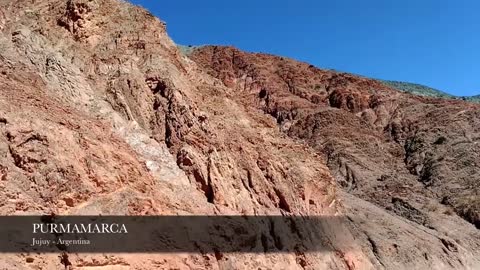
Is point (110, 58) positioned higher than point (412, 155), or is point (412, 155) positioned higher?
point (412, 155)

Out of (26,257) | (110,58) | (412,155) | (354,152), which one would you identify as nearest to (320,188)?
(110,58)

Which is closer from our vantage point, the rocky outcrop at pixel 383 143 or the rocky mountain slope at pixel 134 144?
the rocky mountain slope at pixel 134 144

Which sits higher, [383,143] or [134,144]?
[383,143]

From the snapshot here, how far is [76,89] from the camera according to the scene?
1459cm

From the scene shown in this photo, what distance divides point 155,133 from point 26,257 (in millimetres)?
6289

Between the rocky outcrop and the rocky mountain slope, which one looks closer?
the rocky mountain slope

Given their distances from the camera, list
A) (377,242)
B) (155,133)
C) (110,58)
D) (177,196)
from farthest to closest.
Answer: (377,242)
(110,58)
(155,133)
(177,196)

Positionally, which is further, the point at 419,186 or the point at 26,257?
the point at 419,186

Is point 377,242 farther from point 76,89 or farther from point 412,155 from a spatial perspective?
point 412,155

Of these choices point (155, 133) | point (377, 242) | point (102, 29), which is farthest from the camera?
point (377, 242)

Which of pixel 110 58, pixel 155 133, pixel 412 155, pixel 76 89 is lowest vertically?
pixel 155 133

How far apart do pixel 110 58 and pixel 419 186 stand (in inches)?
1504

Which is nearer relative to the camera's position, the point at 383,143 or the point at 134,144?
the point at 134,144

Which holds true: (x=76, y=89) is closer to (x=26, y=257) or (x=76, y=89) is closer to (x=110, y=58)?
(x=110, y=58)
